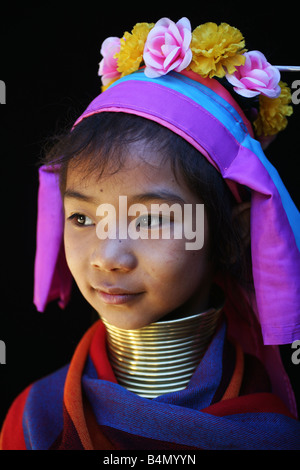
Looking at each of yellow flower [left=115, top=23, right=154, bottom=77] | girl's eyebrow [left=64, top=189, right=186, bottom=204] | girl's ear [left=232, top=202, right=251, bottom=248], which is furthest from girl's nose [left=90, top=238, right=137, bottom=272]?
yellow flower [left=115, top=23, right=154, bottom=77]

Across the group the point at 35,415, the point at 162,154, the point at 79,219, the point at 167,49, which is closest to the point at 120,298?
the point at 79,219

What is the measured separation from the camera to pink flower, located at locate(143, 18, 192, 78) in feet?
4.60

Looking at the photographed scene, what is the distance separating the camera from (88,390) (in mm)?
1508

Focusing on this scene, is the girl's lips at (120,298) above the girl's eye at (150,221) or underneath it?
underneath

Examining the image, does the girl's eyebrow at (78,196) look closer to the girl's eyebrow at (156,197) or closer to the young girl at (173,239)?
the young girl at (173,239)

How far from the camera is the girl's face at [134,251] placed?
134 cm

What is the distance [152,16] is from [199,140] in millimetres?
877

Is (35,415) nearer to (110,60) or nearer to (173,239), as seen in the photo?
(173,239)

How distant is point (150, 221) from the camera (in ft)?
4.52

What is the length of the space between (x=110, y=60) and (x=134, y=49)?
0.46 feet


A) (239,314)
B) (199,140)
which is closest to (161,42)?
(199,140)

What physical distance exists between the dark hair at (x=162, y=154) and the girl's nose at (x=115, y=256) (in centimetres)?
19

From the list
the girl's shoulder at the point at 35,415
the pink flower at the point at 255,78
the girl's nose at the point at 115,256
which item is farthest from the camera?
the girl's shoulder at the point at 35,415

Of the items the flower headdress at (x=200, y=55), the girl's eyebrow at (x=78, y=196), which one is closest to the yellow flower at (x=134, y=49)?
the flower headdress at (x=200, y=55)
